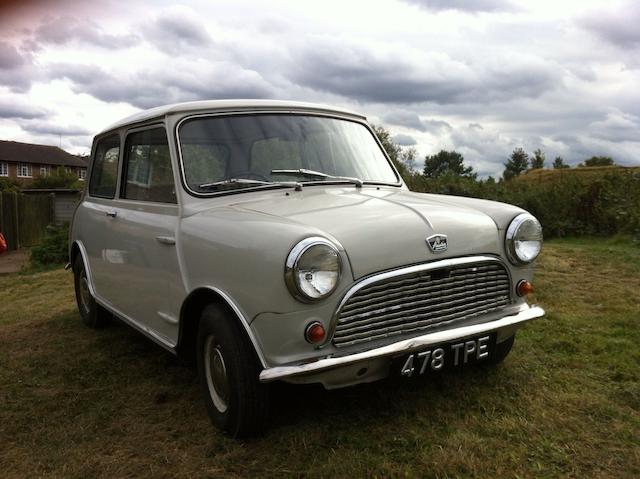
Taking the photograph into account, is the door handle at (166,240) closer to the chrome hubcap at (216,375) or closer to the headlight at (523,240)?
the chrome hubcap at (216,375)

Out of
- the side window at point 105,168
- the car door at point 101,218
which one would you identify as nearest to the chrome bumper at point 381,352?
the car door at point 101,218

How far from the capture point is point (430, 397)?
3.23 metres

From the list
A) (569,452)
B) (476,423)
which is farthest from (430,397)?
(569,452)

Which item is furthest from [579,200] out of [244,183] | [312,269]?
[312,269]

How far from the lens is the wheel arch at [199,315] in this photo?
2.65 meters

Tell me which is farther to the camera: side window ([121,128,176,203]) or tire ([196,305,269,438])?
side window ([121,128,176,203])

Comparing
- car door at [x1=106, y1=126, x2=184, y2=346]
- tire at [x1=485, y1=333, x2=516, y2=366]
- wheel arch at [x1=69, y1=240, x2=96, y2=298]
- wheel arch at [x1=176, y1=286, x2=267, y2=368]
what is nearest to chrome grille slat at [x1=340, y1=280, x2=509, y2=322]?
wheel arch at [x1=176, y1=286, x2=267, y2=368]

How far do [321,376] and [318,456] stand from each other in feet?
1.35

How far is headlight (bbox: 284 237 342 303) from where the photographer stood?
246cm

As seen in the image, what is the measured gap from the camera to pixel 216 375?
301 cm

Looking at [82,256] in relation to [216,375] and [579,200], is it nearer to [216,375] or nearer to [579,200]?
[216,375]

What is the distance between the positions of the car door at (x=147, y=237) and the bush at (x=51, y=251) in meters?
8.30

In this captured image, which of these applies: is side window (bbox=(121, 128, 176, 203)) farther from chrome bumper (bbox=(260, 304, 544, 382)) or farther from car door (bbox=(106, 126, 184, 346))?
chrome bumper (bbox=(260, 304, 544, 382))

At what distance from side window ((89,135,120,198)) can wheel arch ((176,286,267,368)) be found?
5.61 feet
